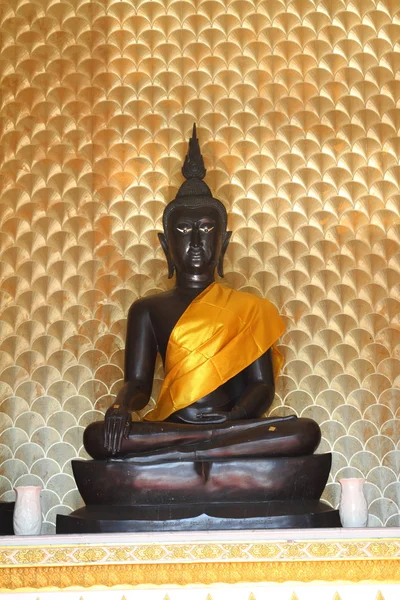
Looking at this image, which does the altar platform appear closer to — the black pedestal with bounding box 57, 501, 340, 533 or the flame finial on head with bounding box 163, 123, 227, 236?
the black pedestal with bounding box 57, 501, 340, 533

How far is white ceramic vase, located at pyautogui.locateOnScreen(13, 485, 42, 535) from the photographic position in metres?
3.54

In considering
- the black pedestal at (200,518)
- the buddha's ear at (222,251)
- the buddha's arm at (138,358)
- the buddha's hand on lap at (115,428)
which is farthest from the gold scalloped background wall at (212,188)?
the black pedestal at (200,518)

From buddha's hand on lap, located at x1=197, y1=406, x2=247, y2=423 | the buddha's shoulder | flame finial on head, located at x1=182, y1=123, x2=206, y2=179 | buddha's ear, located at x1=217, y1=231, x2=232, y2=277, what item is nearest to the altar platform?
buddha's hand on lap, located at x1=197, y1=406, x2=247, y2=423

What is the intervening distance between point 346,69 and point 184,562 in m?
3.39

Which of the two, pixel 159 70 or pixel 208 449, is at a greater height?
pixel 159 70

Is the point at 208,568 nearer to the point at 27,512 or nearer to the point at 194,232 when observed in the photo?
the point at 27,512

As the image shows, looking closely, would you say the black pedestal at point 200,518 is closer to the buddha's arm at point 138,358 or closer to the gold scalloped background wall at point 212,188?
the buddha's arm at point 138,358

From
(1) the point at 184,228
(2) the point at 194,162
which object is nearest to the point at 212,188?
(2) the point at 194,162

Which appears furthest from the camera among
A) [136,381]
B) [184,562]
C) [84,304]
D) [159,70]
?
[159,70]

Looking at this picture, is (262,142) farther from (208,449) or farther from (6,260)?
(208,449)

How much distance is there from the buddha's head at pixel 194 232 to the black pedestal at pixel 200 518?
150 centimetres

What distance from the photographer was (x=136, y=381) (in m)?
4.56

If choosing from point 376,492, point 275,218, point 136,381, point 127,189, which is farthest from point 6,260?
point 376,492

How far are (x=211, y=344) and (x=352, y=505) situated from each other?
1.19 metres
